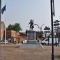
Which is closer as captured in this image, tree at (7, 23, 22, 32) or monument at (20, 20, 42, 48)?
monument at (20, 20, 42, 48)

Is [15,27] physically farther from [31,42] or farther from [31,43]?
[31,43]

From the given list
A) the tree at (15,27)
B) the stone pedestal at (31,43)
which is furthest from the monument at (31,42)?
the tree at (15,27)

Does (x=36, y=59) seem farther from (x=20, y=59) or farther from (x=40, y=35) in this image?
(x=40, y=35)

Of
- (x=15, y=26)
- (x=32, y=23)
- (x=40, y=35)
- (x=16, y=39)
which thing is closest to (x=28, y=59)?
(x=32, y=23)

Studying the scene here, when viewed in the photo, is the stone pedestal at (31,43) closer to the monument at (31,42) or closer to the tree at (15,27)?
the monument at (31,42)

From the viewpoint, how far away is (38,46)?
40.5m

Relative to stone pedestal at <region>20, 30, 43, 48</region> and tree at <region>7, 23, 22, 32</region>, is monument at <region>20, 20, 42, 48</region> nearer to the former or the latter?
stone pedestal at <region>20, 30, 43, 48</region>

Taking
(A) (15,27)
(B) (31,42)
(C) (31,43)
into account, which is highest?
(A) (15,27)

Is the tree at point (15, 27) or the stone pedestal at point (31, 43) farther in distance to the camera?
the tree at point (15, 27)

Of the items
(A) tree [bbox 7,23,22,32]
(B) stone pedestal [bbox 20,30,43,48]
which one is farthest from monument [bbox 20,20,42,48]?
(A) tree [bbox 7,23,22,32]

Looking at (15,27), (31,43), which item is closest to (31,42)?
(31,43)

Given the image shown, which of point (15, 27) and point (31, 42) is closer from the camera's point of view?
point (31, 42)

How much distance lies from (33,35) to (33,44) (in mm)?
2323

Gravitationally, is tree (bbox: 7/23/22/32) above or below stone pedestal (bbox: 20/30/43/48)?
above
